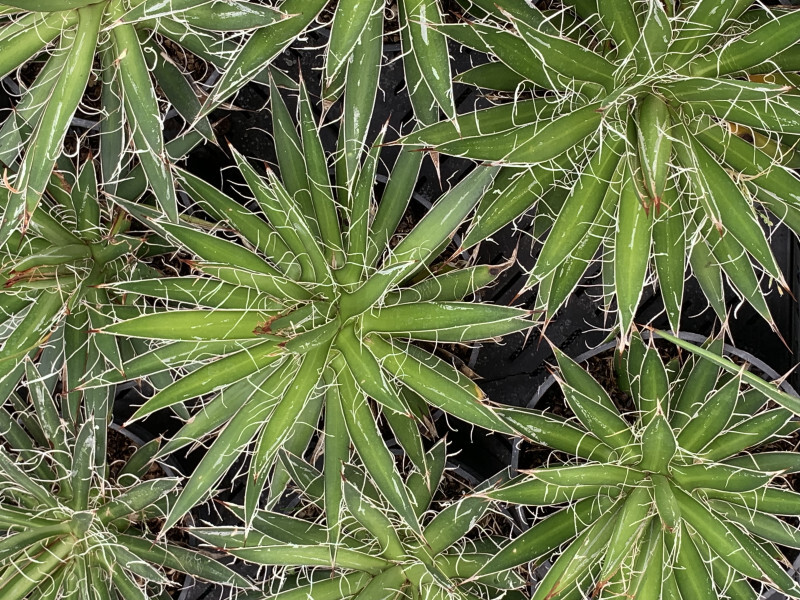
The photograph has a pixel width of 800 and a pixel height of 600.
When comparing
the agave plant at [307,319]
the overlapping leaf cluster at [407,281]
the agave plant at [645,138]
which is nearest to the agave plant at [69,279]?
the overlapping leaf cluster at [407,281]

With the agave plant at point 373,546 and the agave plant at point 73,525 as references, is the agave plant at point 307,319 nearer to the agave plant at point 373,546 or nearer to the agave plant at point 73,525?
the agave plant at point 373,546

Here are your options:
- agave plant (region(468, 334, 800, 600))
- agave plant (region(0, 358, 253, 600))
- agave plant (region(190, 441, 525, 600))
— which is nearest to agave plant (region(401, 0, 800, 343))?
agave plant (region(468, 334, 800, 600))

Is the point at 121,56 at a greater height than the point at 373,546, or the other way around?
the point at 121,56

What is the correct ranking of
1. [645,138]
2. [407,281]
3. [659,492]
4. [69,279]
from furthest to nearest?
[407,281], [69,279], [659,492], [645,138]

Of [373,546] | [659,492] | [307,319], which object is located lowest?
[373,546]

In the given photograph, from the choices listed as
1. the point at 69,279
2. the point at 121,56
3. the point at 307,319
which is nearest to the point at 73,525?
the point at 69,279

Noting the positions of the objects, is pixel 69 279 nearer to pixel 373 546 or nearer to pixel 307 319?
pixel 307 319

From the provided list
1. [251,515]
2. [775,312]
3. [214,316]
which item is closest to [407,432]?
[251,515]
